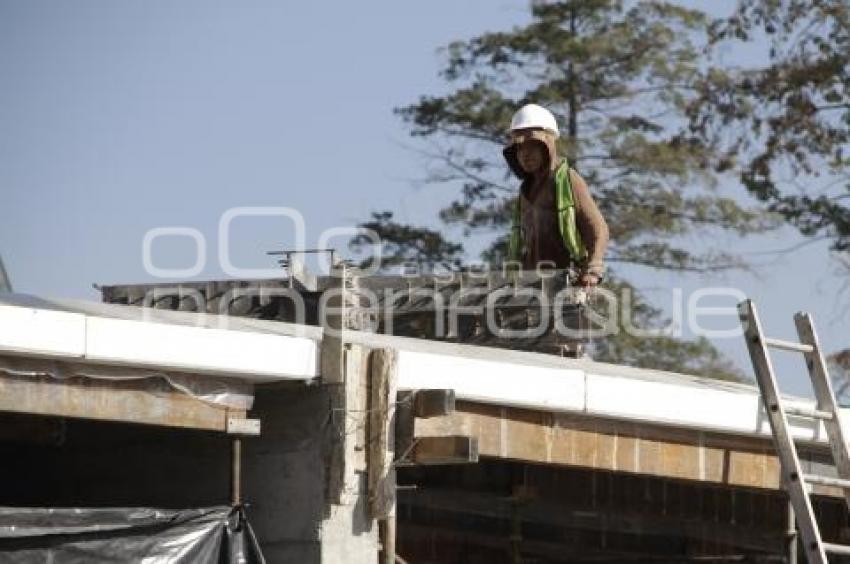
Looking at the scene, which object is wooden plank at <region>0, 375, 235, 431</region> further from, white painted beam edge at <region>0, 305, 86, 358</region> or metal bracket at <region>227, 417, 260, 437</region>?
white painted beam edge at <region>0, 305, 86, 358</region>

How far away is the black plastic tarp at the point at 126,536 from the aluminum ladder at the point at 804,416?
121 inches

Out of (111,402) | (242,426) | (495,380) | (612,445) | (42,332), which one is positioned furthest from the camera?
(612,445)

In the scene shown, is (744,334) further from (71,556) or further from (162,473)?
(71,556)

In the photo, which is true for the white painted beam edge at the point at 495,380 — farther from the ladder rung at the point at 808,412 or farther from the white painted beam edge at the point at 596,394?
the ladder rung at the point at 808,412

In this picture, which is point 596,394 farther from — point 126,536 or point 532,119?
point 126,536

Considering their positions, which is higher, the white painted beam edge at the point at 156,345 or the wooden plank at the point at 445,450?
the white painted beam edge at the point at 156,345

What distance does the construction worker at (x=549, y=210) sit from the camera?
14.0m

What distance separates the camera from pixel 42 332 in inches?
403

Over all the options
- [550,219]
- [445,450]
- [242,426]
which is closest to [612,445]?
[445,450]

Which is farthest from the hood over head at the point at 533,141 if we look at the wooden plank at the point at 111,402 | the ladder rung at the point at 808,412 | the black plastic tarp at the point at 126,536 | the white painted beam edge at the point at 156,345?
the black plastic tarp at the point at 126,536

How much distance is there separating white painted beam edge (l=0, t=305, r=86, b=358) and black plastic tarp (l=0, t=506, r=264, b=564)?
762 millimetres

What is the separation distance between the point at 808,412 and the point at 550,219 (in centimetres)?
216

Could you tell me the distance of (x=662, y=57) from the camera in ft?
127

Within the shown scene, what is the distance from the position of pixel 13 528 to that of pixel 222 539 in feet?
3.89
